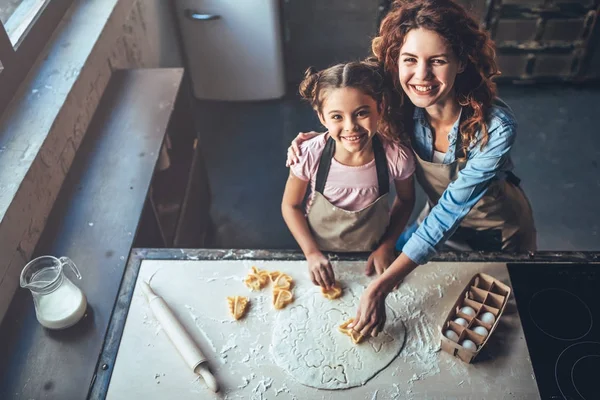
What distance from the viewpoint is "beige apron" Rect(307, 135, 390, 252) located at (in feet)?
4.20

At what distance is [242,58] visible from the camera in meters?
2.98

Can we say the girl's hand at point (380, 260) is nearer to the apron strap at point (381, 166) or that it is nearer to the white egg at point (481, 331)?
the apron strap at point (381, 166)

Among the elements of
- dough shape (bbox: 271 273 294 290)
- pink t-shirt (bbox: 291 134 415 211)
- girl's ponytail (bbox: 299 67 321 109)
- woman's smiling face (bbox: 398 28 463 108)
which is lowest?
dough shape (bbox: 271 273 294 290)

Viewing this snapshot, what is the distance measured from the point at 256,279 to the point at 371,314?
29cm

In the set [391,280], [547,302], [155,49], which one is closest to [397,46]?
[391,280]

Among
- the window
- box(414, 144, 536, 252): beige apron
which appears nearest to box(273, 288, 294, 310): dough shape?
box(414, 144, 536, 252): beige apron

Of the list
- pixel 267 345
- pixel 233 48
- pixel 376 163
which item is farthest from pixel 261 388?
pixel 233 48

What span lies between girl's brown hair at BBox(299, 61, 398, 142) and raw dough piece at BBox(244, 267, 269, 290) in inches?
16.2

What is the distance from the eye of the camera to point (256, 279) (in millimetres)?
1247

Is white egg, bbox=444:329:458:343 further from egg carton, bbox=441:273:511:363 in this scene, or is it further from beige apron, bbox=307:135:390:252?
beige apron, bbox=307:135:390:252

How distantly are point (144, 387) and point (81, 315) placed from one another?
0.27m

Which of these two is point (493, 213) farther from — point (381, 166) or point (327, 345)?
point (327, 345)

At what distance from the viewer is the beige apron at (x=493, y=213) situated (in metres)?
1.35

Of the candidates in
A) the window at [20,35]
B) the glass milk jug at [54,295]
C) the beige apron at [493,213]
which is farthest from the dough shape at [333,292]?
the window at [20,35]
